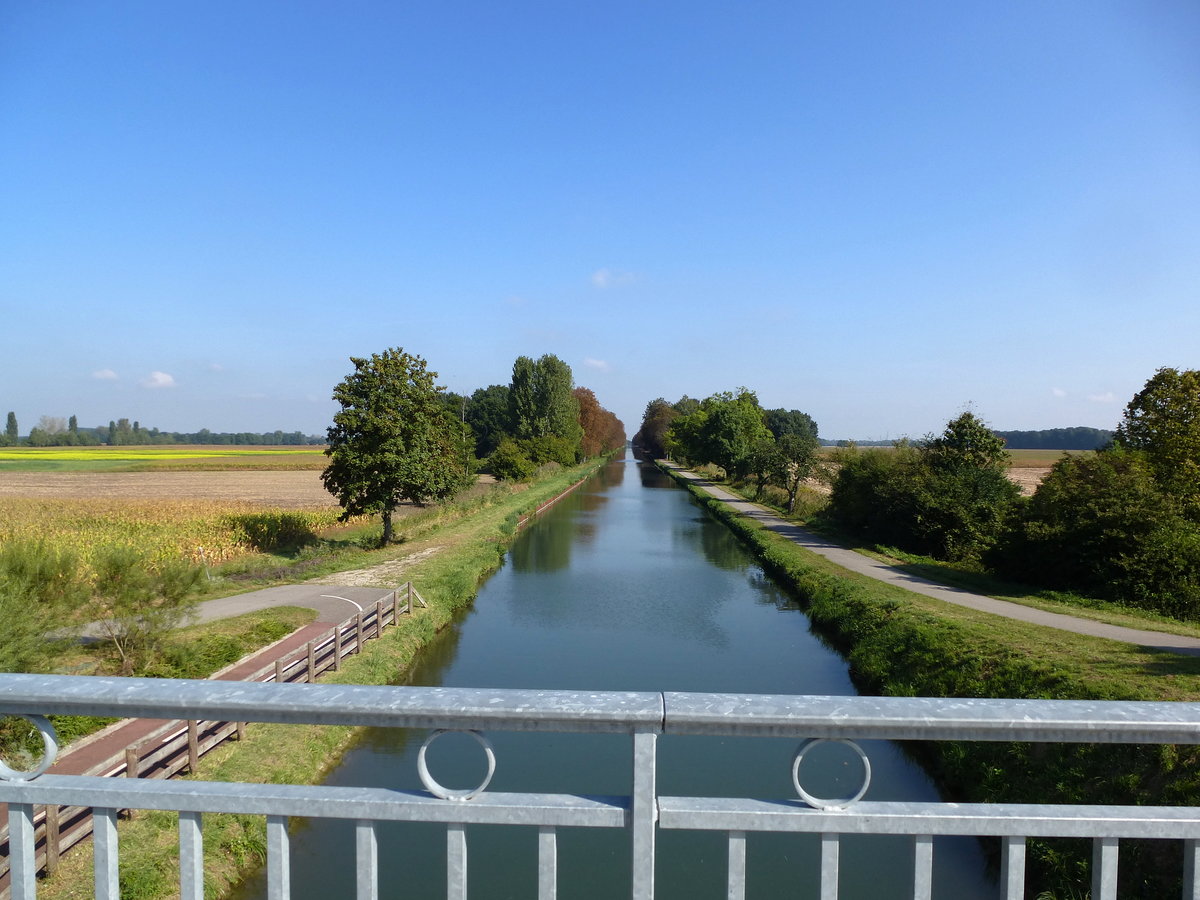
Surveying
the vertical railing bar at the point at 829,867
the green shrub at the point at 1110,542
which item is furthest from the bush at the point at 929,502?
the vertical railing bar at the point at 829,867

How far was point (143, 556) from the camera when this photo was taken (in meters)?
11.1

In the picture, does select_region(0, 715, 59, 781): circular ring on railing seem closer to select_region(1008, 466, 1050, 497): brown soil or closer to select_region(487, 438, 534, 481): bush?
select_region(1008, 466, 1050, 497): brown soil

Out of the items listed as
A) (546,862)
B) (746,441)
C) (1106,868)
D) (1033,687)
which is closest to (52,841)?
(546,862)

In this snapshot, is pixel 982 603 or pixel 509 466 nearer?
pixel 982 603

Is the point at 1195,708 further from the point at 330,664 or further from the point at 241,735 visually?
the point at 330,664

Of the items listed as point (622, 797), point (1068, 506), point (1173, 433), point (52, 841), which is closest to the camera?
point (622, 797)

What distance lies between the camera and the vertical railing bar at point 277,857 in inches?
67.0

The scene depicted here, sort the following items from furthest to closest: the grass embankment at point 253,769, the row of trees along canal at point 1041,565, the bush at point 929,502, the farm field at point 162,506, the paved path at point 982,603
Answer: the bush at point 929,502 < the farm field at point 162,506 < the paved path at point 982,603 < the row of trees along canal at point 1041,565 < the grass embankment at point 253,769

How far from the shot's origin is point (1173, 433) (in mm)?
Answer: 21547

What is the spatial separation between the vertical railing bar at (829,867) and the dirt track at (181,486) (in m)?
37.6

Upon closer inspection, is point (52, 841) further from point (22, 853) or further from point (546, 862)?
point (546, 862)

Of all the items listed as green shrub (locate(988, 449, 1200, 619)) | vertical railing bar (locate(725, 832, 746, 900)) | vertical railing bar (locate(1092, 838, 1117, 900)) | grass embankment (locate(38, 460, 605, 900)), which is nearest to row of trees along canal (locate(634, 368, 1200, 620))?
green shrub (locate(988, 449, 1200, 619))

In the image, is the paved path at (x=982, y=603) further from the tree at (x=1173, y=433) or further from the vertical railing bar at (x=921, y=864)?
the vertical railing bar at (x=921, y=864)

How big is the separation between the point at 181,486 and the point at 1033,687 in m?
52.0
